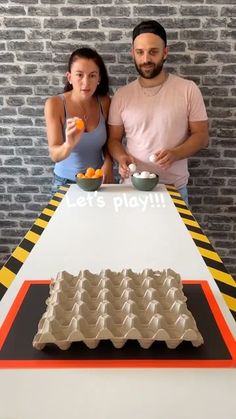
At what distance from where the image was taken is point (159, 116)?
2309mm

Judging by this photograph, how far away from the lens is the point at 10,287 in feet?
3.59

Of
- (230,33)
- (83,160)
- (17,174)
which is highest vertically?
(230,33)

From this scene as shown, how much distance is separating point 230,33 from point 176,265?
183 cm

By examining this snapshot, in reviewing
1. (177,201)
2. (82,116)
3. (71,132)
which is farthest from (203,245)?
(82,116)

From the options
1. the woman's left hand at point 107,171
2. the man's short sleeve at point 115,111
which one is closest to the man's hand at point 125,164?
the woman's left hand at point 107,171

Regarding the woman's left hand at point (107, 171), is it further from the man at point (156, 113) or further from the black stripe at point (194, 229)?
the black stripe at point (194, 229)

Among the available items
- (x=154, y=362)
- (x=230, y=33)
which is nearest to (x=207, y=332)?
(x=154, y=362)

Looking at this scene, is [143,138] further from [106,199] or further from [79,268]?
[79,268]

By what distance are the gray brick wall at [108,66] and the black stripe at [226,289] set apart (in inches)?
68.5

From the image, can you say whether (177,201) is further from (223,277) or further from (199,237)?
(223,277)

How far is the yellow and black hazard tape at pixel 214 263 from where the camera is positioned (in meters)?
1.05

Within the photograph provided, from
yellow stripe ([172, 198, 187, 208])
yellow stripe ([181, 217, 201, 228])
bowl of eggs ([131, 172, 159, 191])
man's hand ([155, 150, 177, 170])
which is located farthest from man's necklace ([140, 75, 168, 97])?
yellow stripe ([181, 217, 201, 228])

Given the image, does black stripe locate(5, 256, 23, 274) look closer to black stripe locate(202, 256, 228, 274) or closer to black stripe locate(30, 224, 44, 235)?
black stripe locate(30, 224, 44, 235)

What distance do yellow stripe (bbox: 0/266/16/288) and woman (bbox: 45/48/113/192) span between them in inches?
38.7
